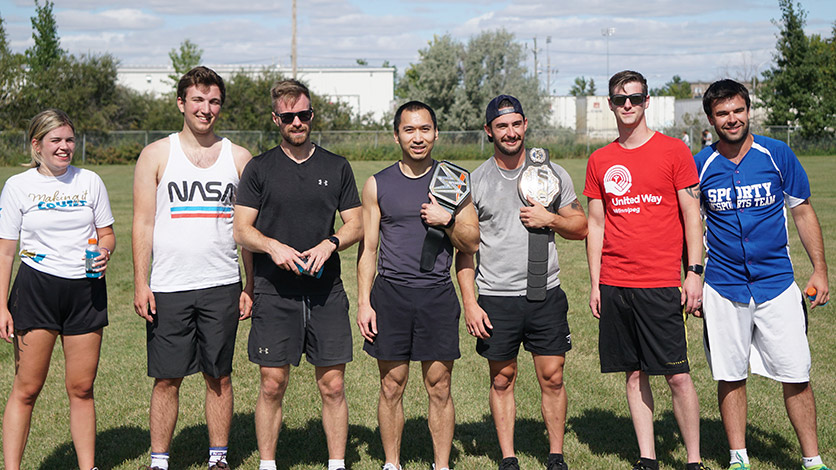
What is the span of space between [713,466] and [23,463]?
456cm

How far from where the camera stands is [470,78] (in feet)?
176

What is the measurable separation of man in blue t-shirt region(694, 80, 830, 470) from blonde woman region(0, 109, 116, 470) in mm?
3669

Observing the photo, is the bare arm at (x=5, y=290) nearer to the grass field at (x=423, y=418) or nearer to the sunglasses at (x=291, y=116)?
the grass field at (x=423, y=418)

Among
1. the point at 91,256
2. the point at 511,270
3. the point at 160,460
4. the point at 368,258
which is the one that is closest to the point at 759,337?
the point at 511,270

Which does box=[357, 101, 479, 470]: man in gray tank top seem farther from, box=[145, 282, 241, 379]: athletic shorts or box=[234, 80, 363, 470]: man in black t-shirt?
box=[145, 282, 241, 379]: athletic shorts

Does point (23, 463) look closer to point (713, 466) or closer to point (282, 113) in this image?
point (282, 113)

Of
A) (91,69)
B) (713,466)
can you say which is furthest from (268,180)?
(91,69)

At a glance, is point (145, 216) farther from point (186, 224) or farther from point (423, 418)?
point (423, 418)

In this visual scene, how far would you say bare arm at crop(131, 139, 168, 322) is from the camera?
4523 millimetres

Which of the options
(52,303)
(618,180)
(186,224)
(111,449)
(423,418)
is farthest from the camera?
(423,418)

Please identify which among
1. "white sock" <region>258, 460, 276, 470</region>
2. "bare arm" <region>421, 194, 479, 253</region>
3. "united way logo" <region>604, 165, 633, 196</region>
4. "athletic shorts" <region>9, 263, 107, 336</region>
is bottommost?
"white sock" <region>258, 460, 276, 470</region>

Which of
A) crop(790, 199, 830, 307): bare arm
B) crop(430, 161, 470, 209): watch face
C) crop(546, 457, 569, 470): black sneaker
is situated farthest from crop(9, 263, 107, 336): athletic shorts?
crop(790, 199, 830, 307): bare arm

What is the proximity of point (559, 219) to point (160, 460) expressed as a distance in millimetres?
2848

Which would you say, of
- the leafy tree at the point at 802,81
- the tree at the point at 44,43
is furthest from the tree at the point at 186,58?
the leafy tree at the point at 802,81
